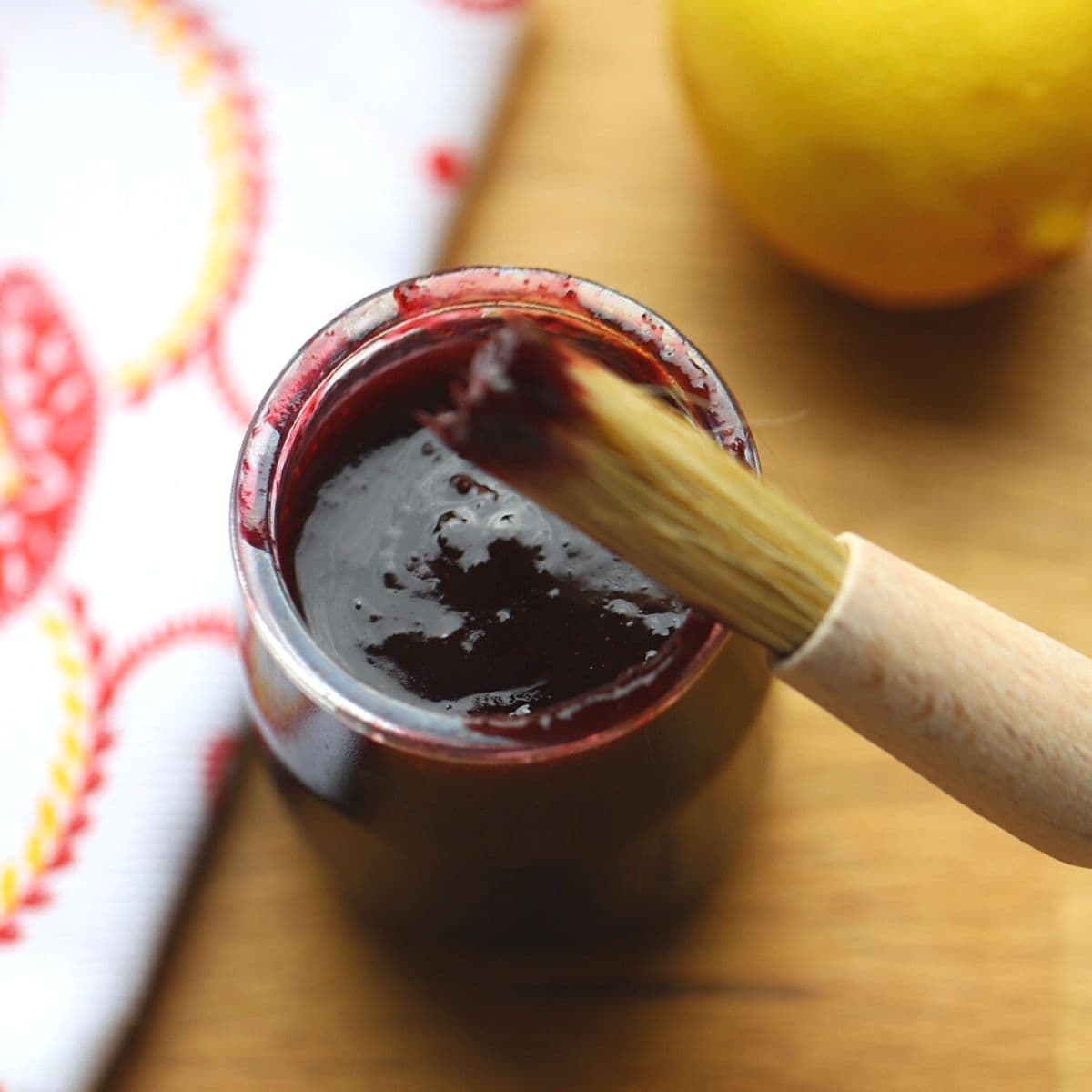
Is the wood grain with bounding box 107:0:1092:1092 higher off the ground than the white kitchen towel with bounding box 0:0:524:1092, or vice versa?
the white kitchen towel with bounding box 0:0:524:1092

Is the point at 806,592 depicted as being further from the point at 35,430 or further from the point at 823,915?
the point at 35,430

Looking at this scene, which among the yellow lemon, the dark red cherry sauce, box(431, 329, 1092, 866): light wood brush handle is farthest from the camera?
the yellow lemon

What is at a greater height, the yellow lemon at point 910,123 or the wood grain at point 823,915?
the yellow lemon at point 910,123

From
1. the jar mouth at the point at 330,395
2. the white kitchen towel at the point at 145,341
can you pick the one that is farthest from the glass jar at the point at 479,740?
the white kitchen towel at the point at 145,341

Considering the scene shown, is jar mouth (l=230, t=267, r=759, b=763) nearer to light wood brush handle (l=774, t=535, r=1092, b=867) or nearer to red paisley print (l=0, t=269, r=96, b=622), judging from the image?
light wood brush handle (l=774, t=535, r=1092, b=867)

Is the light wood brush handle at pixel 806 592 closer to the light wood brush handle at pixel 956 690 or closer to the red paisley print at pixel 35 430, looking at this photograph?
the light wood brush handle at pixel 956 690

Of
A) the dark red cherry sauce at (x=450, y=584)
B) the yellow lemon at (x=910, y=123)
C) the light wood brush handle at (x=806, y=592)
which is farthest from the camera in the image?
the yellow lemon at (x=910, y=123)

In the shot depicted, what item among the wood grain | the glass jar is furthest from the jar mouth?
the wood grain

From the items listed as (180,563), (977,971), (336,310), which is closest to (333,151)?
(336,310)
